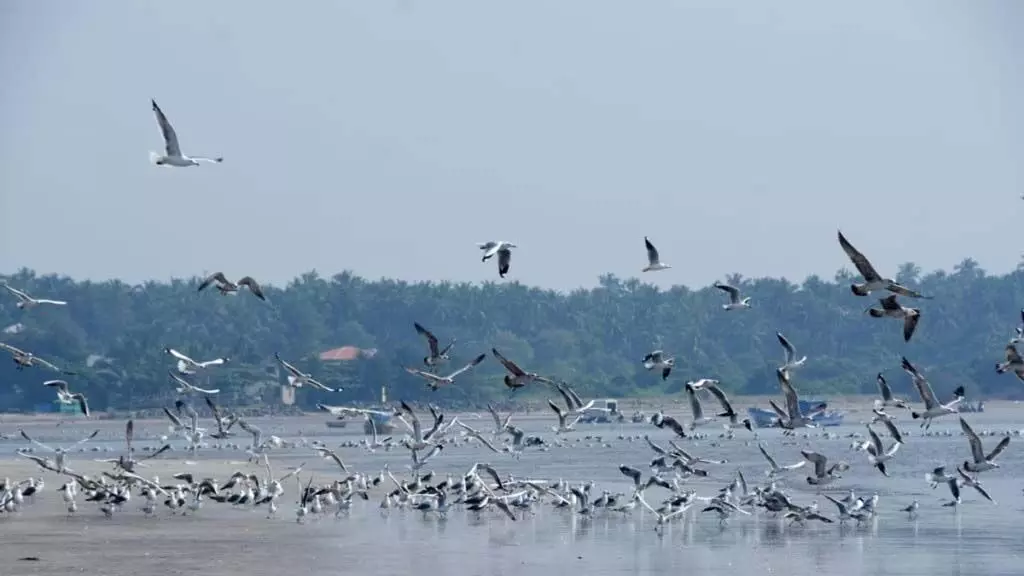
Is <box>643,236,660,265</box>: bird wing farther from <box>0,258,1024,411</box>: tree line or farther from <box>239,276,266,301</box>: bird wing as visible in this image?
<box>0,258,1024,411</box>: tree line

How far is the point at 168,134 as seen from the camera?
24469 mm

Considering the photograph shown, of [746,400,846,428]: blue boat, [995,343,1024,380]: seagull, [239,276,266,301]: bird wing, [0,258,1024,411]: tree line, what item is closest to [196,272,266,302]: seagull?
[239,276,266,301]: bird wing

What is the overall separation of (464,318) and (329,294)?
431 inches

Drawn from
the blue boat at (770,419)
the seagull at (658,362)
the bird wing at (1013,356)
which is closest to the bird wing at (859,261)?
the bird wing at (1013,356)

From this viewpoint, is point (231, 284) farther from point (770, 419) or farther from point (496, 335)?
point (496, 335)

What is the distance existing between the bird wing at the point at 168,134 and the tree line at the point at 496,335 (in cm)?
7482

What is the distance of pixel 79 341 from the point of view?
12062cm

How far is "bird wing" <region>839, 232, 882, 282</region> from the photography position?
20.9 metres

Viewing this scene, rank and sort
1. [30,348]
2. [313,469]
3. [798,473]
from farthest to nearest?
[30,348], [313,469], [798,473]

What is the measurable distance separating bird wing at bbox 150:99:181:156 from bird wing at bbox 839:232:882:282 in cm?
823

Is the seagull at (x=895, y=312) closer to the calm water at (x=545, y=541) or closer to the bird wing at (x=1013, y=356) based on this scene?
the bird wing at (x=1013, y=356)

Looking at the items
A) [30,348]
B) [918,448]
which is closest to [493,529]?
[918,448]

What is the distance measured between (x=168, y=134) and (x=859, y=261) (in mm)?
8816

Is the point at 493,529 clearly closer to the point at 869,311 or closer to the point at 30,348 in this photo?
the point at 869,311
